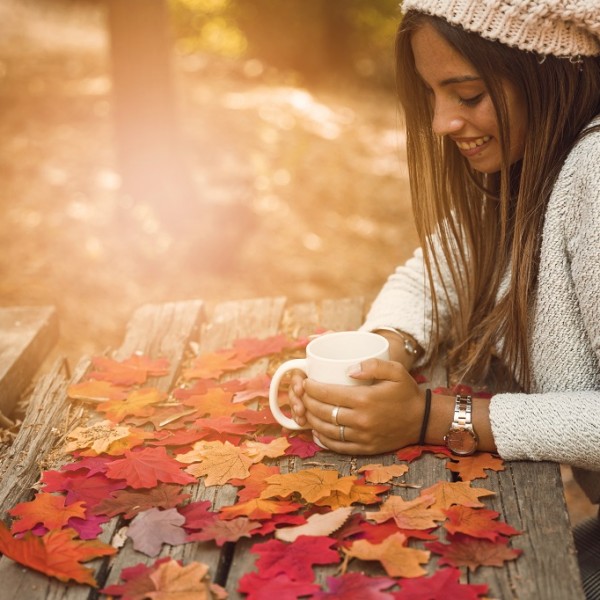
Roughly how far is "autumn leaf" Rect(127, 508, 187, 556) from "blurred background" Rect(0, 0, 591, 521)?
267 centimetres

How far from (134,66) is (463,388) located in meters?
4.01

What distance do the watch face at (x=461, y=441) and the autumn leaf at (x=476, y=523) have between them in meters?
0.24

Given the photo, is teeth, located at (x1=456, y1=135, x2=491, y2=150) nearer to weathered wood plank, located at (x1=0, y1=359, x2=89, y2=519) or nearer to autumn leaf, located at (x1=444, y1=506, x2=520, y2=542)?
autumn leaf, located at (x1=444, y1=506, x2=520, y2=542)

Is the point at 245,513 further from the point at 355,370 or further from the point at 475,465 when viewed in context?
the point at 475,465

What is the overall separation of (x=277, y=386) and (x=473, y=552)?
0.64m

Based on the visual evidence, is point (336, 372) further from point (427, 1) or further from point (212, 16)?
point (212, 16)

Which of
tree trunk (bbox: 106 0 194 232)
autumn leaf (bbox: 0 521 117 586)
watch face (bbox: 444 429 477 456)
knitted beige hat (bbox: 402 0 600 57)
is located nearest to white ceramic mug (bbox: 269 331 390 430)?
watch face (bbox: 444 429 477 456)

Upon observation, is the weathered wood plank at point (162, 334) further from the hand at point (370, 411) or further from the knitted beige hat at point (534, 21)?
the knitted beige hat at point (534, 21)

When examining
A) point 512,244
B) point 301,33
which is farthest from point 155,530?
point 301,33

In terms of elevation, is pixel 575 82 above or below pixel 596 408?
above

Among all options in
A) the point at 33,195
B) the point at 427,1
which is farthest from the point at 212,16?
the point at 427,1

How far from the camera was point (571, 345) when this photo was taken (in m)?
1.99

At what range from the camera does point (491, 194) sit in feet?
7.67

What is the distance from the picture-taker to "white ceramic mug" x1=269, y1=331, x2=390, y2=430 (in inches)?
73.7
